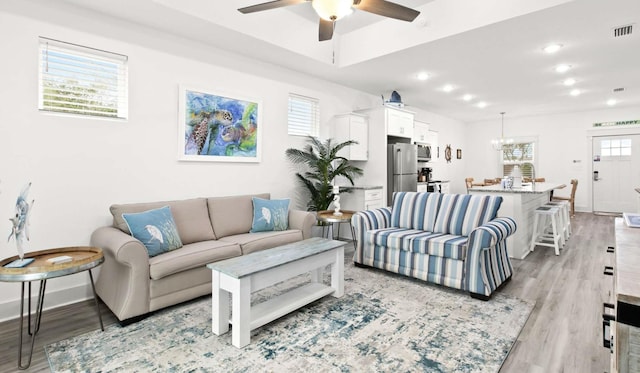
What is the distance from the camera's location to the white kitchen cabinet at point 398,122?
18.6 ft

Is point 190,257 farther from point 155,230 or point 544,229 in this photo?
point 544,229

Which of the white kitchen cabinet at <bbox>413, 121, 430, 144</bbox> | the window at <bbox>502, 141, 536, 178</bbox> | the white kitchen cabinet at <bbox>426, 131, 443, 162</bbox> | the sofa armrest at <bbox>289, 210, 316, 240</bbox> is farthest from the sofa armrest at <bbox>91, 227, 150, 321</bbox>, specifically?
the window at <bbox>502, 141, 536, 178</bbox>

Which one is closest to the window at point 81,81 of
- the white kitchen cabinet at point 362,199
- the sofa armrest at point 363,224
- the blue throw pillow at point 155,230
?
the blue throw pillow at point 155,230

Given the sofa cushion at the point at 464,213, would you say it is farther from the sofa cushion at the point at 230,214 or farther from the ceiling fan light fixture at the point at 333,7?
the ceiling fan light fixture at the point at 333,7

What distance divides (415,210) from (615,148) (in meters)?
7.56

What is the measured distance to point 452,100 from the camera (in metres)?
7.06

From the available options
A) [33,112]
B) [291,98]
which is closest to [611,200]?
[291,98]

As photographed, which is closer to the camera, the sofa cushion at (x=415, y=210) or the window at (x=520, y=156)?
the sofa cushion at (x=415, y=210)

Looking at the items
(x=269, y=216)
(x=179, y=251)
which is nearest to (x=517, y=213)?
(x=269, y=216)

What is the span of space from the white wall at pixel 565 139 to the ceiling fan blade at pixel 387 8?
26.6 feet

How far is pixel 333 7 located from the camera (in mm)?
2195

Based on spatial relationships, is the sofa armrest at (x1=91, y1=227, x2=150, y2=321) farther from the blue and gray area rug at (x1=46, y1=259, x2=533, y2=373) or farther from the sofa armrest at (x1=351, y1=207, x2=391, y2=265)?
the sofa armrest at (x1=351, y1=207, x2=391, y2=265)

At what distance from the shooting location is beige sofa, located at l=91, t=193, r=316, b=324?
8.21 ft

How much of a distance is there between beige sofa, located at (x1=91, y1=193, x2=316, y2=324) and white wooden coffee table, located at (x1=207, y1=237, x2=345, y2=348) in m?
0.50
